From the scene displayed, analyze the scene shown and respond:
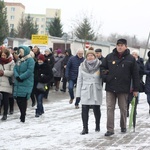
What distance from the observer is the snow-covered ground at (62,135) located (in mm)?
7070

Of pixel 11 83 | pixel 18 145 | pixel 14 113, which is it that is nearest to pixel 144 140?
pixel 18 145

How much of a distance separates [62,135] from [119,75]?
1.67 m

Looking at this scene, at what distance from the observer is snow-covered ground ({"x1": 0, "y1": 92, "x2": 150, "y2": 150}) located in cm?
707

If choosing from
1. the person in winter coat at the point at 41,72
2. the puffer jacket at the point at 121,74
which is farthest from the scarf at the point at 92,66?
the person in winter coat at the point at 41,72

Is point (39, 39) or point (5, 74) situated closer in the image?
point (5, 74)

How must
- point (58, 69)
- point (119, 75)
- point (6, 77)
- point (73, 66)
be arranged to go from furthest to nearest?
point (58, 69) < point (73, 66) < point (6, 77) < point (119, 75)

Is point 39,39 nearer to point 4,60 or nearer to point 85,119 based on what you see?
point 4,60

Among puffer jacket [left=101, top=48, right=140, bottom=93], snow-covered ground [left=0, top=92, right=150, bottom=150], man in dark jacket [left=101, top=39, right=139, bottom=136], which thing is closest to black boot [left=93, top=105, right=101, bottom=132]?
snow-covered ground [left=0, top=92, right=150, bottom=150]

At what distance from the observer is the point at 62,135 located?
26.4ft

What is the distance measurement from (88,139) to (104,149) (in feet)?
2.79

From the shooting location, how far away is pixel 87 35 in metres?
53.0

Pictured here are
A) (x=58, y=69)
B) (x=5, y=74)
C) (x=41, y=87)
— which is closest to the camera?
(x=5, y=74)

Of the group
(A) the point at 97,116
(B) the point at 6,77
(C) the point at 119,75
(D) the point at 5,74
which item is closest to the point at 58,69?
(B) the point at 6,77

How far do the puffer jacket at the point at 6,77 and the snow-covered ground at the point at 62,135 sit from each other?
0.79 meters
